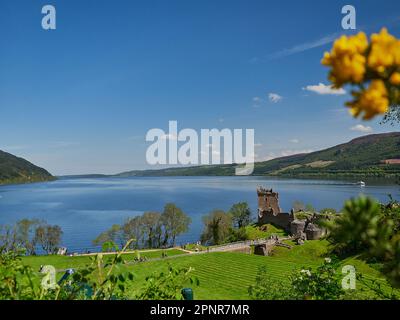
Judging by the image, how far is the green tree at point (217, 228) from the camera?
50.7 meters

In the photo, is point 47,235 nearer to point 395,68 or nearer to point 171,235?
point 171,235

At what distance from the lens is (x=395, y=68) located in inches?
44.1

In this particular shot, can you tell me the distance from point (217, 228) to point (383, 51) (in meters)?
51.4

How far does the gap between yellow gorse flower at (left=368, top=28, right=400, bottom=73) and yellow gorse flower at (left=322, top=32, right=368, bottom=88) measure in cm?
3

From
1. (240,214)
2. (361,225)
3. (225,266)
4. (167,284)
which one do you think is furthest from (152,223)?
(361,225)

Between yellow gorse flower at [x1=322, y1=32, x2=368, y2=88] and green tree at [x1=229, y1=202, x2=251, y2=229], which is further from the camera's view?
green tree at [x1=229, y1=202, x2=251, y2=229]

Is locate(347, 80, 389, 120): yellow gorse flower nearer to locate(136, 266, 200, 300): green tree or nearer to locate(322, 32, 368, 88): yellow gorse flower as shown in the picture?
locate(322, 32, 368, 88): yellow gorse flower

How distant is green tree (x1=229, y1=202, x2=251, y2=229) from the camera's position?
197 feet

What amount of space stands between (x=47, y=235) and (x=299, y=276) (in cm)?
5220

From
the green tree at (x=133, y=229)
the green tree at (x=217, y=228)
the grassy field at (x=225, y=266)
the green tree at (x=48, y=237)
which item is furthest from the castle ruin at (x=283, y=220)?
the green tree at (x=48, y=237)

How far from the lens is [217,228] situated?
169ft

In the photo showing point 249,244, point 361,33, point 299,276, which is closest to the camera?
point 361,33

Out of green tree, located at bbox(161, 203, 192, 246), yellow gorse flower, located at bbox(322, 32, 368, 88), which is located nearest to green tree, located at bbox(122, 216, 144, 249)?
green tree, located at bbox(161, 203, 192, 246)
